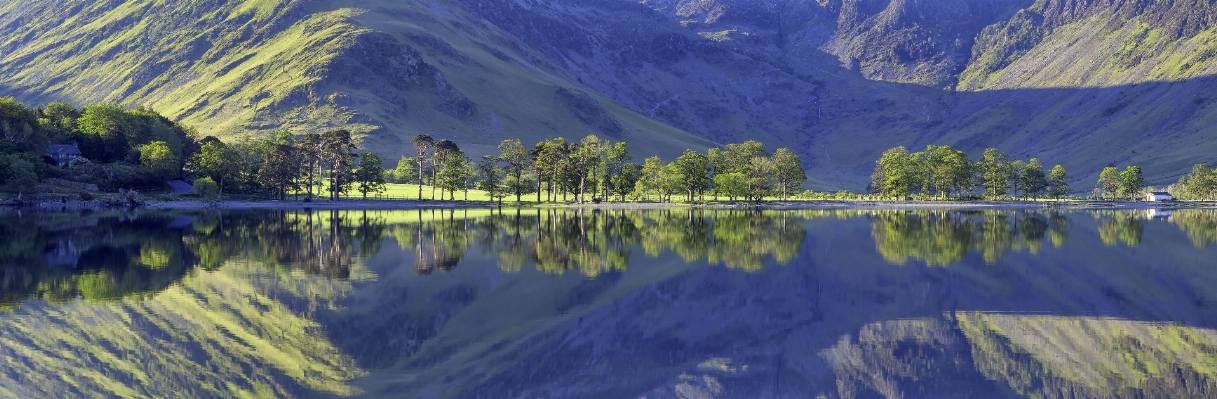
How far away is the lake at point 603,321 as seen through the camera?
2317 centimetres

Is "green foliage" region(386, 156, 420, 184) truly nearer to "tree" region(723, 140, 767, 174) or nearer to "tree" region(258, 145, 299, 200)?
"tree" region(258, 145, 299, 200)

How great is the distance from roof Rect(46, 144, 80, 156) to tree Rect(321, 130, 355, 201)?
117 feet

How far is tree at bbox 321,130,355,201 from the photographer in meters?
133

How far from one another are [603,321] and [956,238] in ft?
141

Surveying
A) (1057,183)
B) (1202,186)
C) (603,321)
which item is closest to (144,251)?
(603,321)

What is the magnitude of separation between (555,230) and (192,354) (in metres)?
50.6

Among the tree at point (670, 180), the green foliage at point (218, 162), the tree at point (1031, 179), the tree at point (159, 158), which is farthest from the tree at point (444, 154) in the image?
the tree at point (1031, 179)

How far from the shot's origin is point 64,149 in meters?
135

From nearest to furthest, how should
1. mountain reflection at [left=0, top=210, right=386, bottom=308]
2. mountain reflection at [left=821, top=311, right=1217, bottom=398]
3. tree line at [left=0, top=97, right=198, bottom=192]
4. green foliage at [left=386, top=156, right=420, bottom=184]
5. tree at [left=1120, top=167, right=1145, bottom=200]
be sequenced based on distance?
mountain reflection at [left=821, top=311, right=1217, bottom=398] → mountain reflection at [left=0, top=210, right=386, bottom=308] → tree line at [left=0, top=97, right=198, bottom=192] → tree at [left=1120, top=167, right=1145, bottom=200] → green foliage at [left=386, top=156, right=420, bottom=184]

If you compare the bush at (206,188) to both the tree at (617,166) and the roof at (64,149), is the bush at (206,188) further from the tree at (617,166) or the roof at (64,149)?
the tree at (617,166)

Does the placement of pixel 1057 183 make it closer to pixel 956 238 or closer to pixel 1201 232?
pixel 1201 232

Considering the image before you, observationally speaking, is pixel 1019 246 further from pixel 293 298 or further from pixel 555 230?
pixel 293 298

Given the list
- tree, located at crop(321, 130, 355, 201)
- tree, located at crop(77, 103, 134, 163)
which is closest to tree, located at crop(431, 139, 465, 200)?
tree, located at crop(321, 130, 355, 201)

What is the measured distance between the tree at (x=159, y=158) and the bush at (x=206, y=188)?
26.1 ft
